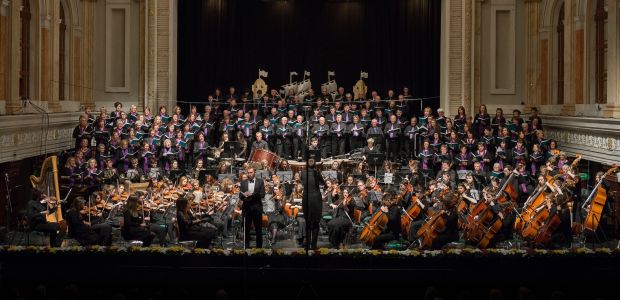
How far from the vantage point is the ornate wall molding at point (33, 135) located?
56.3 feet

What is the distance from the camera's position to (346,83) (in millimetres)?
25984

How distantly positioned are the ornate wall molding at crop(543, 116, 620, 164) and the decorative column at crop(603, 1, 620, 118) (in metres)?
0.31

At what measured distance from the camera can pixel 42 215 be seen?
45.6 feet

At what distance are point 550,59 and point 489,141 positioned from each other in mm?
3781

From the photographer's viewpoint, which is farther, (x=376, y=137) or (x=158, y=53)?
(x=158, y=53)

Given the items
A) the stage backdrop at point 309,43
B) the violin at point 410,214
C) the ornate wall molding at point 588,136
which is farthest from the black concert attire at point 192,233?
the stage backdrop at point 309,43

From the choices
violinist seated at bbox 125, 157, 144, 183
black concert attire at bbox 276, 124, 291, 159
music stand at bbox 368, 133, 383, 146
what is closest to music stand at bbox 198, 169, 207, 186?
violinist seated at bbox 125, 157, 144, 183

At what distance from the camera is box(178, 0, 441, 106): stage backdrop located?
80.5 ft

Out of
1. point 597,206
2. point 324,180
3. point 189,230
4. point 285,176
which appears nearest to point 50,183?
point 189,230

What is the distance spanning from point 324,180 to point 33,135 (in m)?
7.10

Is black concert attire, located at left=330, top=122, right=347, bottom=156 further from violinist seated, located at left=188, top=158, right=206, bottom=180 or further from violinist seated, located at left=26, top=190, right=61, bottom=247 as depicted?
violinist seated, located at left=26, top=190, right=61, bottom=247

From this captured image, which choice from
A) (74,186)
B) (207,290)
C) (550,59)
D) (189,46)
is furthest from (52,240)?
(550,59)

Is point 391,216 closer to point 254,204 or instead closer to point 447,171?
point 254,204

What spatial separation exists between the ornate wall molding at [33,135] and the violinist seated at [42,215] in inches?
133
